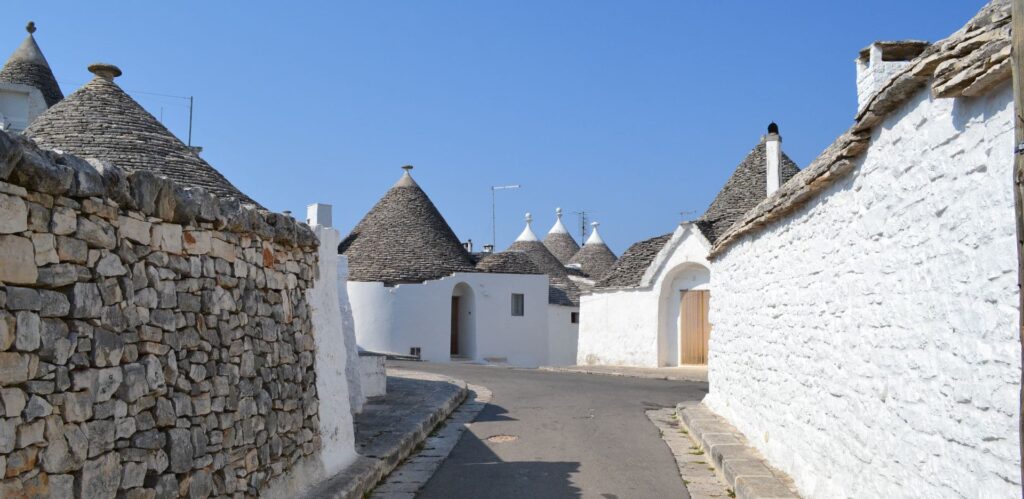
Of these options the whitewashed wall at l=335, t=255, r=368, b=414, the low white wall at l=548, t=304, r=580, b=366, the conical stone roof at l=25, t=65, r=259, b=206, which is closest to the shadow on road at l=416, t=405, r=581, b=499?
the whitewashed wall at l=335, t=255, r=368, b=414

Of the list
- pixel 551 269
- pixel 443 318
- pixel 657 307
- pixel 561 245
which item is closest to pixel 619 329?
pixel 657 307

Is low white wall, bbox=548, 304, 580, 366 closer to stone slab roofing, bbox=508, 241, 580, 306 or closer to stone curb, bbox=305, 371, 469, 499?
stone slab roofing, bbox=508, 241, 580, 306

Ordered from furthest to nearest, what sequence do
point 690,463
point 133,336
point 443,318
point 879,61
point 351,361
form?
point 443,318 → point 351,361 → point 690,463 → point 879,61 → point 133,336

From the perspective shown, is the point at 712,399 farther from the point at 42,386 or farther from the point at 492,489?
the point at 42,386

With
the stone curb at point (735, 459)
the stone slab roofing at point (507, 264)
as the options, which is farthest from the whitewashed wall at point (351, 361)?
the stone slab roofing at point (507, 264)

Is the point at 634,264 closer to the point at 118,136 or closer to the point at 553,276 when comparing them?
the point at 553,276

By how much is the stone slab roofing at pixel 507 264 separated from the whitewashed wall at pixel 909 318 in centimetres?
2152

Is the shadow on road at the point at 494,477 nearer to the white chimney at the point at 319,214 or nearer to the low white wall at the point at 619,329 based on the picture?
the white chimney at the point at 319,214

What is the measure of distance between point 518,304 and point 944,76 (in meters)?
25.5

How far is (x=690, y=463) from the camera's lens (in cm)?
884

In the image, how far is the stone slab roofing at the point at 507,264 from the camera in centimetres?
2900

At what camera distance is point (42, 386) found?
3.53 metres

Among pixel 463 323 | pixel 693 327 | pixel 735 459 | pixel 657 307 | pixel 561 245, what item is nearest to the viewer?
pixel 735 459

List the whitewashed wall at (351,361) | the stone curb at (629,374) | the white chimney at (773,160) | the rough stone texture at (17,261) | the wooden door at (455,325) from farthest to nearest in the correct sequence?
the wooden door at (455,325), the stone curb at (629,374), the white chimney at (773,160), the whitewashed wall at (351,361), the rough stone texture at (17,261)
